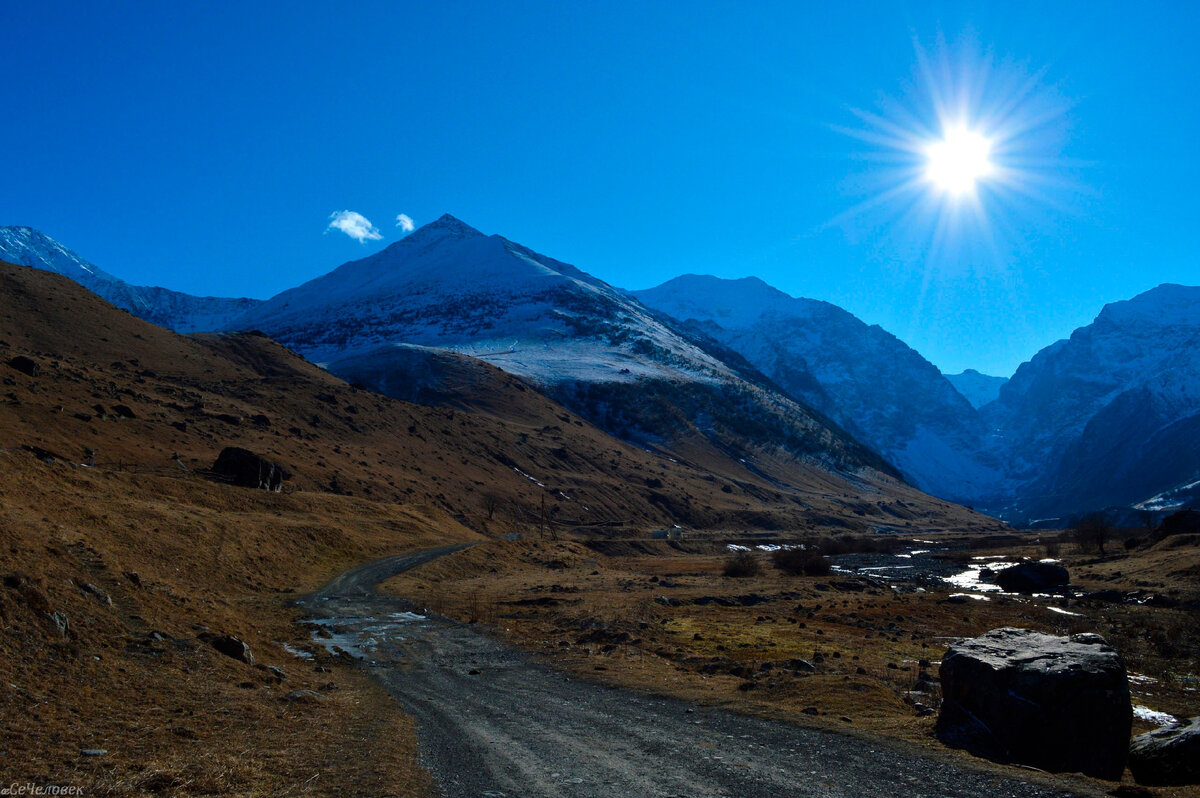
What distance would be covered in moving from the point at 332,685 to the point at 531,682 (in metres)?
5.61

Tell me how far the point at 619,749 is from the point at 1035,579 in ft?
187

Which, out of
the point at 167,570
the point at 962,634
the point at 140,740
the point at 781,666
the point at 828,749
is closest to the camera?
the point at 140,740

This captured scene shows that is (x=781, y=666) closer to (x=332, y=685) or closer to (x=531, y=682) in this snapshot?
(x=531, y=682)

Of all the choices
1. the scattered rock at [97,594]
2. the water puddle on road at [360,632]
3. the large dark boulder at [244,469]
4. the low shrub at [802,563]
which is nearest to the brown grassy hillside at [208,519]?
the scattered rock at [97,594]

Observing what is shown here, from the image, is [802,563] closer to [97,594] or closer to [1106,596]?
[1106,596]

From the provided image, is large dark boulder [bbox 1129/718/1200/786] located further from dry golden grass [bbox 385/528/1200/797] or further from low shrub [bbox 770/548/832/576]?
low shrub [bbox 770/548/832/576]

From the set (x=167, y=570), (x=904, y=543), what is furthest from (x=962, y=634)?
(x=904, y=543)

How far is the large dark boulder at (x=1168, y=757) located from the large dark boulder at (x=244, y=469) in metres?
66.2

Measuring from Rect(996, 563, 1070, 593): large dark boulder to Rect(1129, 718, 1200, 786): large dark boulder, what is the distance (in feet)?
165

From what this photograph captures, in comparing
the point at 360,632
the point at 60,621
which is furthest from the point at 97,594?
the point at 360,632

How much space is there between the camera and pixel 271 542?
46656mm

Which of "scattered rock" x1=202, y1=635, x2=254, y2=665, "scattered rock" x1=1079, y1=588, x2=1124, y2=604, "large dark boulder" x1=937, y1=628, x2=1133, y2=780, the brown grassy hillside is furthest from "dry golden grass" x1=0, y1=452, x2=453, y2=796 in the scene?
"scattered rock" x1=1079, y1=588, x2=1124, y2=604

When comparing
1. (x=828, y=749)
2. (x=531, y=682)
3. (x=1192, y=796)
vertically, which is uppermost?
(x=1192, y=796)

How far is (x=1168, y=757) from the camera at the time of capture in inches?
514
